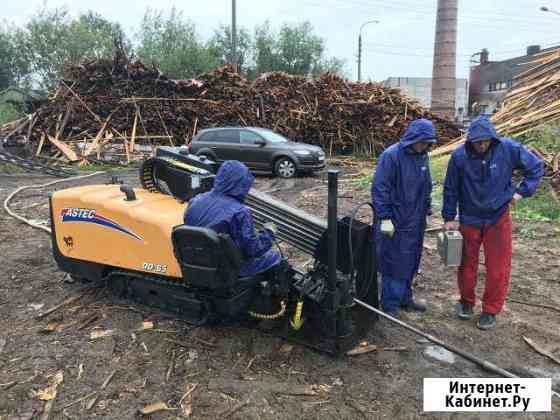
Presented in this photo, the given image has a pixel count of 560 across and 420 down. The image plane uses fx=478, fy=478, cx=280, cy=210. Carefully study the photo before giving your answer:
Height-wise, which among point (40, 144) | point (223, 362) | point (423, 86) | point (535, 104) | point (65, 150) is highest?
point (423, 86)

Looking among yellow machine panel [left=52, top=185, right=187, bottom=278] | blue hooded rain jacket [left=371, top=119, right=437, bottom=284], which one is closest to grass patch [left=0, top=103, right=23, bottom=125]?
yellow machine panel [left=52, top=185, right=187, bottom=278]

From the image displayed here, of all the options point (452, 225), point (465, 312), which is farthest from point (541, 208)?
point (452, 225)

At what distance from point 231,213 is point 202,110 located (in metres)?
16.5

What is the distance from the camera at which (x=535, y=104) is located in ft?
35.2

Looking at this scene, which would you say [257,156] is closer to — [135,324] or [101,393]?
[135,324]

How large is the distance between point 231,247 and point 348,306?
0.98 metres

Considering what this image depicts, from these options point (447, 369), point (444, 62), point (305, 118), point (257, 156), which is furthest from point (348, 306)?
point (305, 118)

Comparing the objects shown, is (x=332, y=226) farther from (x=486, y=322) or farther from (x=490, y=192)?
(x=486, y=322)

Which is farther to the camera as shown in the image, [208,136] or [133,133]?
[133,133]

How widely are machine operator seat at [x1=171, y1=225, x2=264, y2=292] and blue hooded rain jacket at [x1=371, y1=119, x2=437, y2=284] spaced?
149 cm

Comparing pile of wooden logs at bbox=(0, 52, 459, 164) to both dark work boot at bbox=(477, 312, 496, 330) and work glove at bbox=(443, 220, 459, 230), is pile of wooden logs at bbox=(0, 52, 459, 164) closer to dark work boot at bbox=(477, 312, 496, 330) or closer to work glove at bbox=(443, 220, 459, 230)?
work glove at bbox=(443, 220, 459, 230)

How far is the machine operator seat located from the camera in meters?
3.30

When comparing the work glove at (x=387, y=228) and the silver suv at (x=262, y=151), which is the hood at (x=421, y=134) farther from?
the silver suv at (x=262, y=151)

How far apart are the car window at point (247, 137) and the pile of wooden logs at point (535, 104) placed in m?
5.04
